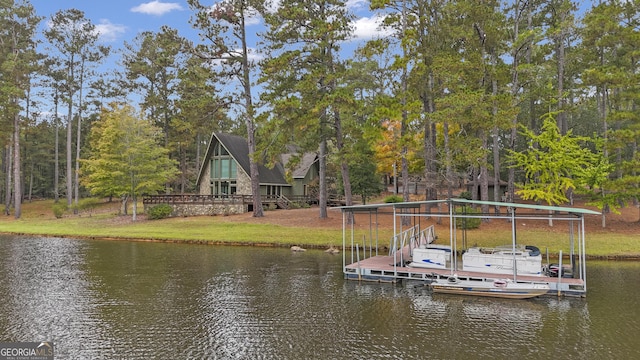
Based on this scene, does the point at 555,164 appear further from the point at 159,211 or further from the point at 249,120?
the point at 159,211

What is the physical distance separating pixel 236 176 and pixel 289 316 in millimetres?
35092

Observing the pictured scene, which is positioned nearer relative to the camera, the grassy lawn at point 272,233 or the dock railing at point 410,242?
the dock railing at point 410,242

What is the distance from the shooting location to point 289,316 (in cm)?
1255

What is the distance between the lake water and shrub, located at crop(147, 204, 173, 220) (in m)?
19.0

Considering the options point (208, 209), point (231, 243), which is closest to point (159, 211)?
point (208, 209)

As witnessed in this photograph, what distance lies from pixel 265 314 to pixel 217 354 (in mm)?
3188

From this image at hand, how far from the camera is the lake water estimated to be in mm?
9953

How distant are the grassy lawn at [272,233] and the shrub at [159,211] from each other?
53.9 inches

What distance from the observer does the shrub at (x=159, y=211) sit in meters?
39.2

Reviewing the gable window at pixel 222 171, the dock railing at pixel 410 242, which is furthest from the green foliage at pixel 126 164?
the dock railing at pixel 410 242

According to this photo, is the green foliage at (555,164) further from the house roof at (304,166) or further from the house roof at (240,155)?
the house roof at (304,166)

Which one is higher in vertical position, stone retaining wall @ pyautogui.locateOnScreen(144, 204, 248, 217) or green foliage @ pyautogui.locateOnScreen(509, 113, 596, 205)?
green foliage @ pyautogui.locateOnScreen(509, 113, 596, 205)

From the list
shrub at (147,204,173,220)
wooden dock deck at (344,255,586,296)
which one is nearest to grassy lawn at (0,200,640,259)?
shrub at (147,204,173,220)

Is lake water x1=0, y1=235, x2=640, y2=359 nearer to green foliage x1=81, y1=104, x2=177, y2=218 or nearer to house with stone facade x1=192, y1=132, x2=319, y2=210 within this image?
green foliage x1=81, y1=104, x2=177, y2=218
